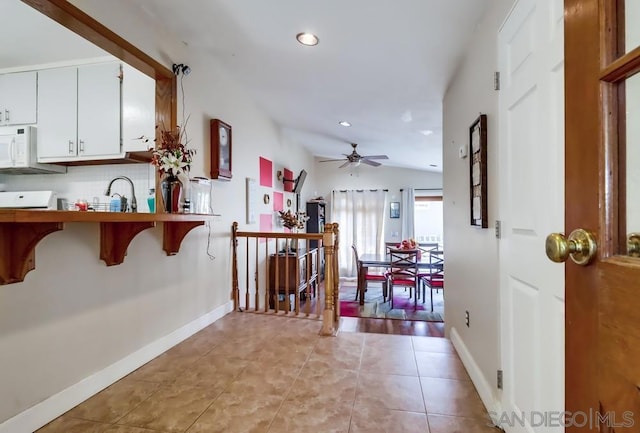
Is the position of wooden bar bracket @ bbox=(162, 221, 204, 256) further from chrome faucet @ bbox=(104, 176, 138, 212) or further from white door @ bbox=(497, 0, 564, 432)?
white door @ bbox=(497, 0, 564, 432)

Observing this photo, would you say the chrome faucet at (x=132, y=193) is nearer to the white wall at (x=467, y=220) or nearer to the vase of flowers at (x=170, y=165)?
the vase of flowers at (x=170, y=165)

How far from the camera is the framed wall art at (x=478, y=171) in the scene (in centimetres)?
180

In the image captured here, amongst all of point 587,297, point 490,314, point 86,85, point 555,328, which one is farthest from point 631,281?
point 86,85

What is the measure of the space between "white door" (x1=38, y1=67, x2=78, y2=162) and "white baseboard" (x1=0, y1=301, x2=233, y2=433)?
1576 mm

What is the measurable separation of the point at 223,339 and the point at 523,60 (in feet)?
9.06

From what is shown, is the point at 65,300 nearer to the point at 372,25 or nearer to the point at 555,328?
the point at 555,328

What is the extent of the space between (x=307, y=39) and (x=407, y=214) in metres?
5.71

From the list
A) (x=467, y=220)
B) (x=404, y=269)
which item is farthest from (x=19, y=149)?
(x=404, y=269)

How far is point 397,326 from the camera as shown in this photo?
165 inches

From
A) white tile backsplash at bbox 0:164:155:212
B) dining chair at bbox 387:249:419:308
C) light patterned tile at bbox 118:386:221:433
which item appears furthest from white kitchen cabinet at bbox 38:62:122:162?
dining chair at bbox 387:249:419:308

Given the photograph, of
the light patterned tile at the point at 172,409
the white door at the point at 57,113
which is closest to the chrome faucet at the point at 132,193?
the white door at the point at 57,113

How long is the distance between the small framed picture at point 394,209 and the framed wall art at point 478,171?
5.51m

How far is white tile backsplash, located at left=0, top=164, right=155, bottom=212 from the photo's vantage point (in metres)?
Answer: 2.45

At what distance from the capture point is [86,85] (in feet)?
7.89
